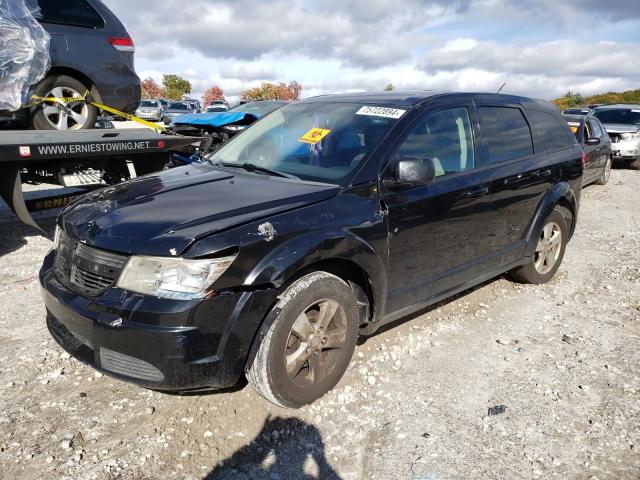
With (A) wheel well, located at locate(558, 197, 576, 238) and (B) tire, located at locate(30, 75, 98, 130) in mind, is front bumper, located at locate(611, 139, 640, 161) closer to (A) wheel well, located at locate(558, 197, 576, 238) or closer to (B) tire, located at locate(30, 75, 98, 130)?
(A) wheel well, located at locate(558, 197, 576, 238)

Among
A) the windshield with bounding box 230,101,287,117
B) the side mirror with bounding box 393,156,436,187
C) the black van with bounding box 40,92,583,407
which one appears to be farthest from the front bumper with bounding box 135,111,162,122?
the side mirror with bounding box 393,156,436,187

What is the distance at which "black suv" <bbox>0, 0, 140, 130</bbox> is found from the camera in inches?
218

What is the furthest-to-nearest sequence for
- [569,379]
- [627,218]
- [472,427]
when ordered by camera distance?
[627,218]
[569,379]
[472,427]

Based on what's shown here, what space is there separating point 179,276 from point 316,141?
57.6 inches

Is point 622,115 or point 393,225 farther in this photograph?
point 622,115

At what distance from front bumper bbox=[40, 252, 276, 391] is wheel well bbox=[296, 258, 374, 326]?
1.54 ft

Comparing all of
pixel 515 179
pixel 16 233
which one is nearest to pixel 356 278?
pixel 515 179

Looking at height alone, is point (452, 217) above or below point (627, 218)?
above

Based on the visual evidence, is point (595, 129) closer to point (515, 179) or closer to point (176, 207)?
point (515, 179)

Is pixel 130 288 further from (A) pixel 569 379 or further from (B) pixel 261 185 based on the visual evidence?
(A) pixel 569 379

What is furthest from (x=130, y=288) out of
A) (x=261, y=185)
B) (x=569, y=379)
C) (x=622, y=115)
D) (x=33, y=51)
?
(x=622, y=115)

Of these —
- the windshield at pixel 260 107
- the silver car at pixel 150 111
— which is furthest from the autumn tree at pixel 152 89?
the windshield at pixel 260 107

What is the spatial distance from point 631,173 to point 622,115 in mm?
2005

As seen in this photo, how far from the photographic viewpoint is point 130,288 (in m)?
2.44
